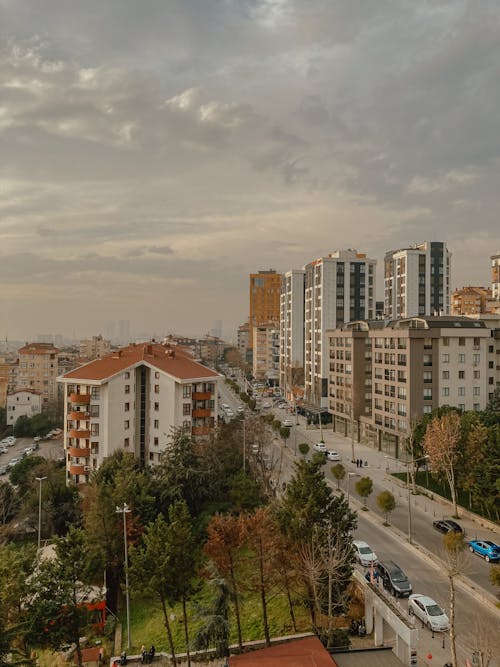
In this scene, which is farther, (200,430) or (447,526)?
(200,430)

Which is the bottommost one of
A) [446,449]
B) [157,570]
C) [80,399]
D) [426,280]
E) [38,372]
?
[157,570]

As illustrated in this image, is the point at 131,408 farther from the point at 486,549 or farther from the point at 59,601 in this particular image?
the point at 486,549

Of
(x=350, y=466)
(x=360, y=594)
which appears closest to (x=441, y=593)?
(x=360, y=594)

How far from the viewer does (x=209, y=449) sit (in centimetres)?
3550

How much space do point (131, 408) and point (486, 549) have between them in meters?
26.7

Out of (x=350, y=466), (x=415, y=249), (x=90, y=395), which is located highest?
(x=415, y=249)

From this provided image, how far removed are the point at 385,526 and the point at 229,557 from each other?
14171 millimetres

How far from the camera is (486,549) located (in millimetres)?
25234

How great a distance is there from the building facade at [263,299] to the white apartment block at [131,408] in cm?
10203

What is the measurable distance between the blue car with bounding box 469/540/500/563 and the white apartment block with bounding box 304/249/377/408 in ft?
159

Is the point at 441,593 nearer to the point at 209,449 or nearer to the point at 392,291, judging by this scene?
the point at 209,449

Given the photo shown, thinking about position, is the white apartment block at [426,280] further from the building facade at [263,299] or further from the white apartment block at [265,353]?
the building facade at [263,299]

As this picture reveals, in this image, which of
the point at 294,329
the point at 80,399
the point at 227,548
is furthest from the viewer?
the point at 294,329

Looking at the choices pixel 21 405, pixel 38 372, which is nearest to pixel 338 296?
pixel 21 405
